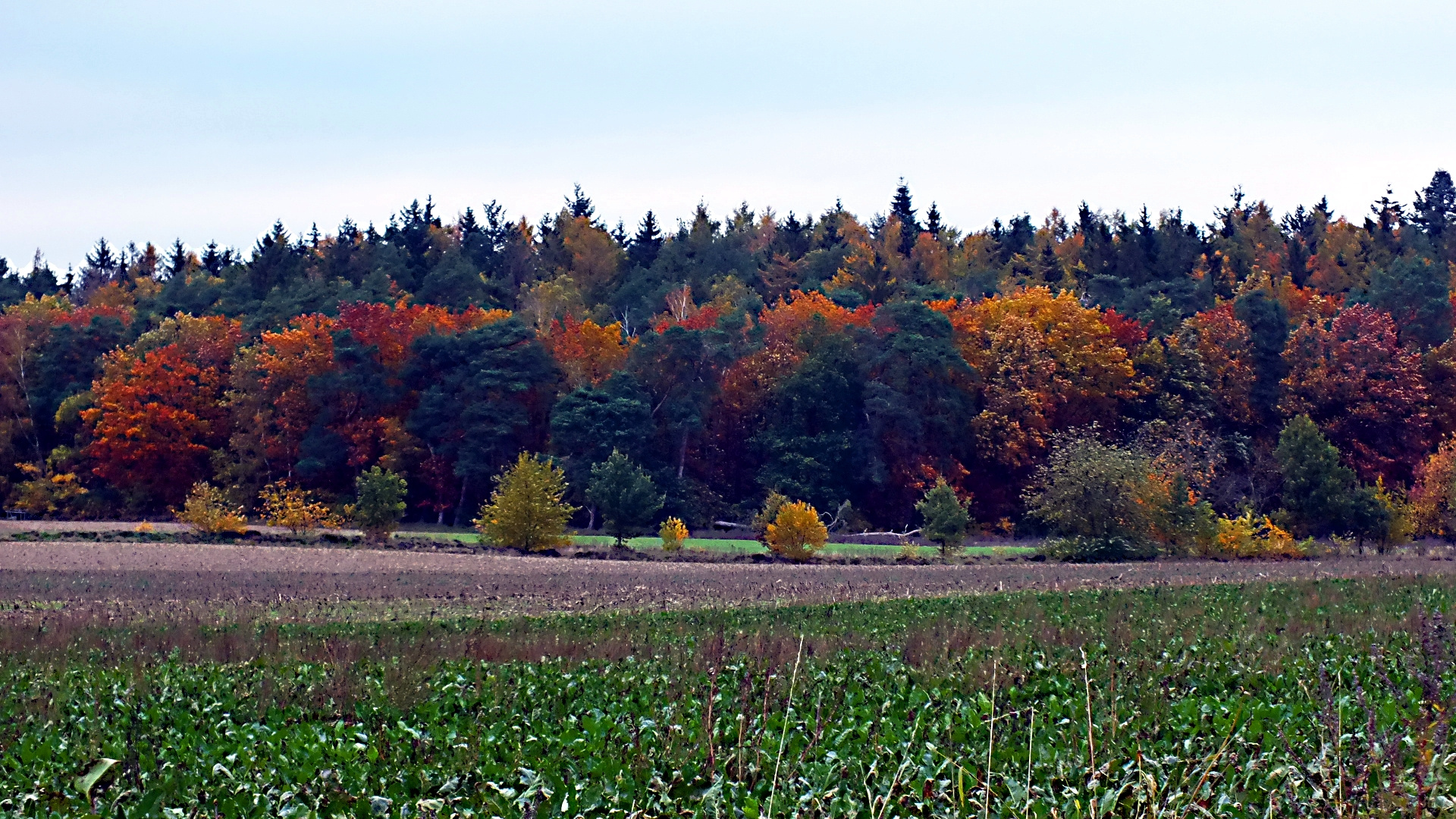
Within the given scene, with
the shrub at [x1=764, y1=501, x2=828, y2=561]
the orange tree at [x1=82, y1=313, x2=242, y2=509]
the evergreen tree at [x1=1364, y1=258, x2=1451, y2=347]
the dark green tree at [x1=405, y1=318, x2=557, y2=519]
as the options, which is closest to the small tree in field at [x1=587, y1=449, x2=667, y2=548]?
the shrub at [x1=764, y1=501, x2=828, y2=561]

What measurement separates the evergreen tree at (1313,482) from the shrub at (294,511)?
39.2 meters

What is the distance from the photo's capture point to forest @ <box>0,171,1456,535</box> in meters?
64.2

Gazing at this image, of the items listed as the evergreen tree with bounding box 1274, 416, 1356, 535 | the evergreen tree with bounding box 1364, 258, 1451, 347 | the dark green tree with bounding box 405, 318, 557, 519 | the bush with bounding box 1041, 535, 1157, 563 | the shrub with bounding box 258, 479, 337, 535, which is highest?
the evergreen tree with bounding box 1364, 258, 1451, 347

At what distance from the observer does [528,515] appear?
4575 centimetres

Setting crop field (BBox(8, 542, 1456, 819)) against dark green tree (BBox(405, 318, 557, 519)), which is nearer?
crop field (BBox(8, 542, 1456, 819))

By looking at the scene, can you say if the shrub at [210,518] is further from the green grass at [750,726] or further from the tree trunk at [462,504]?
the green grass at [750,726]

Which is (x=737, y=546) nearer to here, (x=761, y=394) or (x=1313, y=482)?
(x=761, y=394)

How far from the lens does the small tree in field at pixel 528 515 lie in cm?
4569

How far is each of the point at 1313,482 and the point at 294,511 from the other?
4103cm

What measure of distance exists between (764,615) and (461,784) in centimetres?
1358

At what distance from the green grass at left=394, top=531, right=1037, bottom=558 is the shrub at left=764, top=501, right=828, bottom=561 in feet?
9.05

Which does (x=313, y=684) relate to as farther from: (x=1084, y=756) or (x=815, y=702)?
(x=1084, y=756)

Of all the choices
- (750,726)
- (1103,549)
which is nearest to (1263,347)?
(1103,549)

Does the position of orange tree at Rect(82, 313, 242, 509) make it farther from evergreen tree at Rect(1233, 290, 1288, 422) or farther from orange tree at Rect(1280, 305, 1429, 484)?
orange tree at Rect(1280, 305, 1429, 484)
